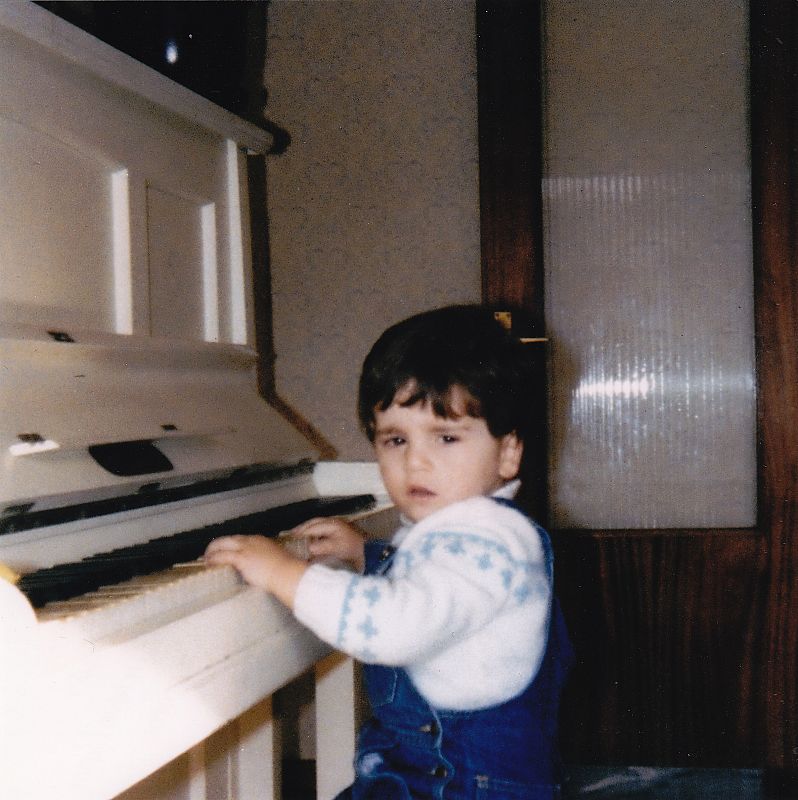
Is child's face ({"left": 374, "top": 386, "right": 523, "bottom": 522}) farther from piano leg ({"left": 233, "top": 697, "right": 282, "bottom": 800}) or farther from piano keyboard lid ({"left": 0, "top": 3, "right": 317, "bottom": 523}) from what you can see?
piano leg ({"left": 233, "top": 697, "right": 282, "bottom": 800})

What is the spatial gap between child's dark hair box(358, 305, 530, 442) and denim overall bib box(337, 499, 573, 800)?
0.57ft

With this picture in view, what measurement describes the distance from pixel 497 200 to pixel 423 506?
1.27m

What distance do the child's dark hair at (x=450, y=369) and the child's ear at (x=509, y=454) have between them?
13mm

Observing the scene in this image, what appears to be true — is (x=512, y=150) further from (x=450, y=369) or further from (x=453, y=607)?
(x=453, y=607)

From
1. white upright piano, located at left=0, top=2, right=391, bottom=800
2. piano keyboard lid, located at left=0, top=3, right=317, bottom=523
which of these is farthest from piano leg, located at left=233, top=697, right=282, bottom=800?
piano keyboard lid, located at left=0, top=3, right=317, bottom=523

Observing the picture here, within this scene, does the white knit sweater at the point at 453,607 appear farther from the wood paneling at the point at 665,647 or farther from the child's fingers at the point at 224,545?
the wood paneling at the point at 665,647

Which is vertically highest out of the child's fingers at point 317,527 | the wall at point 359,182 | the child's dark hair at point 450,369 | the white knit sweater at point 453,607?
the wall at point 359,182

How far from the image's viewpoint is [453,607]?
2.88 feet

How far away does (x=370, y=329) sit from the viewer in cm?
220

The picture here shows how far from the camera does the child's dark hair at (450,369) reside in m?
1.01

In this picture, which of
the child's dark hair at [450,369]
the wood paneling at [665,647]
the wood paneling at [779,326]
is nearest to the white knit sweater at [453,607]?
the child's dark hair at [450,369]

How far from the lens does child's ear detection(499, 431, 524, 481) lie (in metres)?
1.06

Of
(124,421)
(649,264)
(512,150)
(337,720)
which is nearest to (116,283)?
(124,421)

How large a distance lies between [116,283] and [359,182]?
105 centimetres
